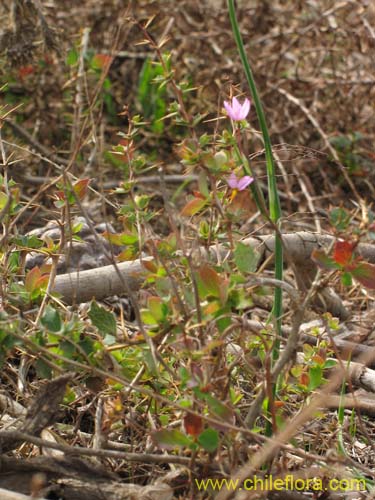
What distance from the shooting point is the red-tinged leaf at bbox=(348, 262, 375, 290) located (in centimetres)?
139

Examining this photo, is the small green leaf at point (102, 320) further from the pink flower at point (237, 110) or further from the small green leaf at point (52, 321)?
the pink flower at point (237, 110)

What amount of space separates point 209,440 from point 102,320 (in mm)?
320

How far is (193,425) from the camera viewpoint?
139 centimetres

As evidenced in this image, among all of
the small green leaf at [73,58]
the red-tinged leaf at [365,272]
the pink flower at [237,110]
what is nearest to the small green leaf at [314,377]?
the red-tinged leaf at [365,272]

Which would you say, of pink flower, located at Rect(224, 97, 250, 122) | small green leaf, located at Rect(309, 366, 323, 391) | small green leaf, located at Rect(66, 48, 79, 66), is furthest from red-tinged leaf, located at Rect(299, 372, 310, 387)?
small green leaf, located at Rect(66, 48, 79, 66)

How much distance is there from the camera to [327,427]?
175 centimetres

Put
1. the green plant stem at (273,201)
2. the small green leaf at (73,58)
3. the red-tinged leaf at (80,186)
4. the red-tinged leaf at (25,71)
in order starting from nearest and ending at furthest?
1. the green plant stem at (273,201)
2. the red-tinged leaf at (80,186)
3. the small green leaf at (73,58)
4. the red-tinged leaf at (25,71)

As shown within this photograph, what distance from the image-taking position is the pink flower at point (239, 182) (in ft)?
4.79

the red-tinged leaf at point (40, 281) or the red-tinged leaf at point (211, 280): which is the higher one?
the red-tinged leaf at point (211, 280)

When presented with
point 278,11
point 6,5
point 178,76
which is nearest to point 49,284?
point 6,5

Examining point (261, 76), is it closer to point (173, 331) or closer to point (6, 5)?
point (6, 5)

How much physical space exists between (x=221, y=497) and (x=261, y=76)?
292 cm

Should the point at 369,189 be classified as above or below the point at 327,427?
below

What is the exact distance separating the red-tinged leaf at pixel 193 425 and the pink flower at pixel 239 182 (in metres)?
0.41
